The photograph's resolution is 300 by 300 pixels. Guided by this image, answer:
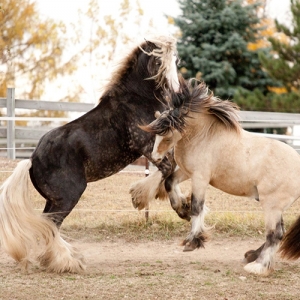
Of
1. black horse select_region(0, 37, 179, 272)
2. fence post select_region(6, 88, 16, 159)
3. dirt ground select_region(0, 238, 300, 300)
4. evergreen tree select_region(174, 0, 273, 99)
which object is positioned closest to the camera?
dirt ground select_region(0, 238, 300, 300)

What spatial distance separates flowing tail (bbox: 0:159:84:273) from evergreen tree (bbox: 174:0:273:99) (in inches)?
542

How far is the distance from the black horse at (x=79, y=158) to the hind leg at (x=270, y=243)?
3.36 feet

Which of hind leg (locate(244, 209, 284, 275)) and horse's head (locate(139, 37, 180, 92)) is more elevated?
horse's head (locate(139, 37, 180, 92))

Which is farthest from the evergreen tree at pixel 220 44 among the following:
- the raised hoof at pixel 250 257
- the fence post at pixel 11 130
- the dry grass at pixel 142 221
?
the raised hoof at pixel 250 257

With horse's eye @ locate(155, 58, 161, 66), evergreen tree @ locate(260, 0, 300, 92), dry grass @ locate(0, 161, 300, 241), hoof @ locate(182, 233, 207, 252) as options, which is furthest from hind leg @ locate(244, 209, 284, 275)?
evergreen tree @ locate(260, 0, 300, 92)

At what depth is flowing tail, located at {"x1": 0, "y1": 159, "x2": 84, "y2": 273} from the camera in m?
5.55

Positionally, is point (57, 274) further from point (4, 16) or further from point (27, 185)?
point (4, 16)

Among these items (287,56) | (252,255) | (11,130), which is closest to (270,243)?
(252,255)

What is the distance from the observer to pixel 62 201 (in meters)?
5.68

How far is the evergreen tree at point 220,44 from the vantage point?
62.8ft

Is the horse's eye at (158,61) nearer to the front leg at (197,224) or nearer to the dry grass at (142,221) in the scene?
the front leg at (197,224)

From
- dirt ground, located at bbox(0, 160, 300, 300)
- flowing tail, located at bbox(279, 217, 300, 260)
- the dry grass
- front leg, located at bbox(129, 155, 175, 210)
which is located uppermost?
front leg, located at bbox(129, 155, 175, 210)

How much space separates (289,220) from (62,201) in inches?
132

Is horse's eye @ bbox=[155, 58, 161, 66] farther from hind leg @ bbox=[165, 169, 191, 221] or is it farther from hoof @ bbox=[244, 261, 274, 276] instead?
hoof @ bbox=[244, 261, 274, 276]
